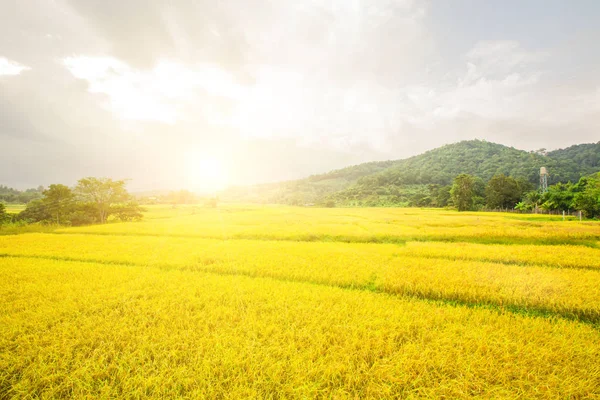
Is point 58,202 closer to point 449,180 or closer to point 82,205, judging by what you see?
point 82,205

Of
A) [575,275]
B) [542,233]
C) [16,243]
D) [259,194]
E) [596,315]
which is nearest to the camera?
[596,315]

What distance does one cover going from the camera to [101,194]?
33.3 meters

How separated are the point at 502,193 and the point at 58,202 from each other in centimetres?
8080

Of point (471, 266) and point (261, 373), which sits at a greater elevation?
point (261, 373)

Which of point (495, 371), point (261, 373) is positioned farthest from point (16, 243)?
point (495, 371)

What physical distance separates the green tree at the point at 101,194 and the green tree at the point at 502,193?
7476 cm

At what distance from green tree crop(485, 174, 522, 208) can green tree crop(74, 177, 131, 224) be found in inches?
2943

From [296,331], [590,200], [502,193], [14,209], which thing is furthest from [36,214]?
[502,193]

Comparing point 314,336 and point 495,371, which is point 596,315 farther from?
point 314,336

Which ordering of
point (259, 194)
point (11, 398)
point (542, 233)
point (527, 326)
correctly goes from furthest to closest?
point (259, 194), point (542, 233), point (527, 326), point (11, 398)

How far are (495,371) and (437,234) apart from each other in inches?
598

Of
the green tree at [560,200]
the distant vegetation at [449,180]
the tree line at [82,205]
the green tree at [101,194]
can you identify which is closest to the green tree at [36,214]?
the tree line at [82,205]

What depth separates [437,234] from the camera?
16562 mm

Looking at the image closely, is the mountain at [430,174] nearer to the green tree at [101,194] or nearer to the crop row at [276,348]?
the green tree at [101,194]
